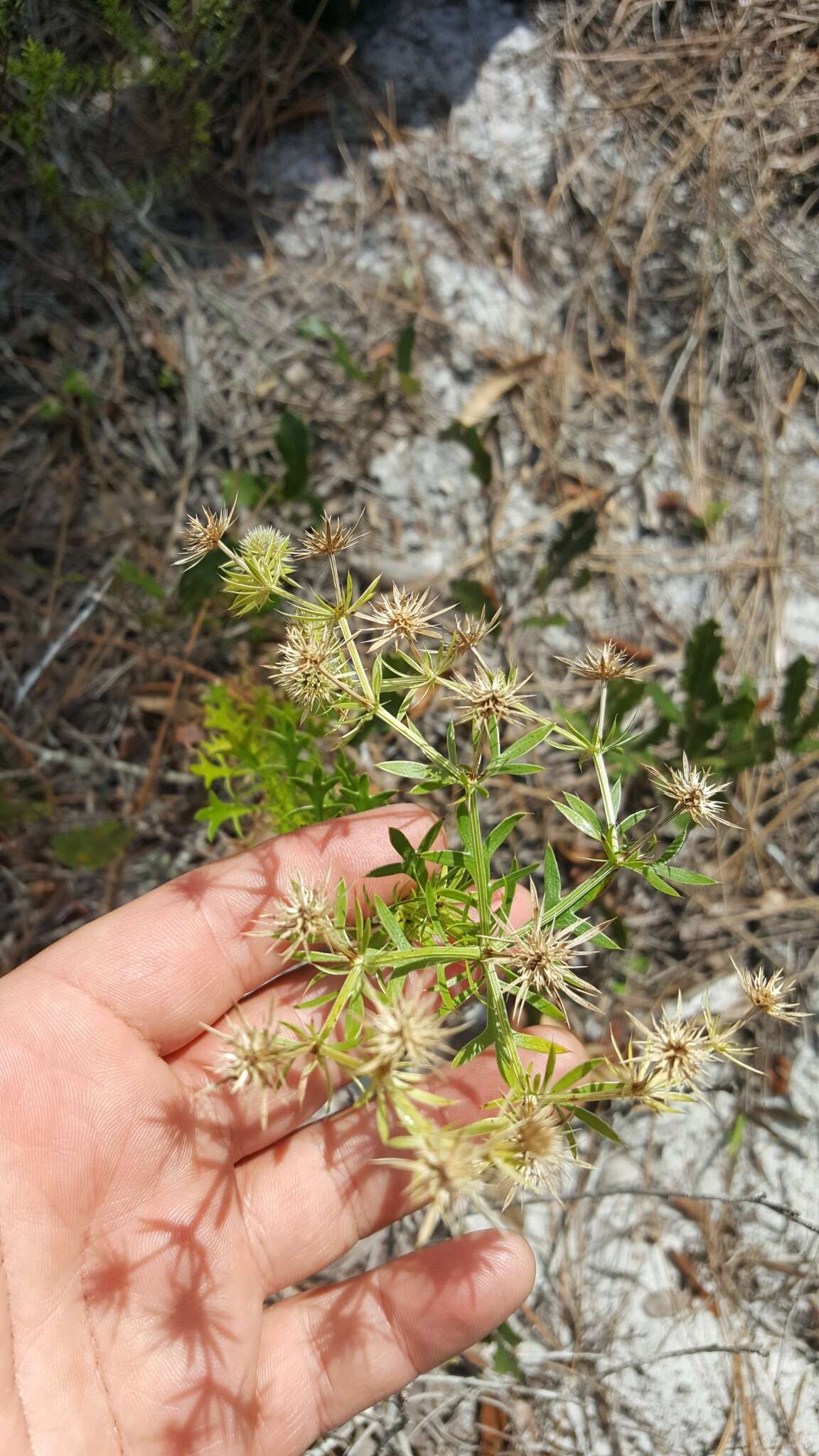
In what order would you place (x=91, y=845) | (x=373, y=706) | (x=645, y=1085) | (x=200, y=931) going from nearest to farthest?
(x=645, y=1085), (x=373, y=706), (x=200, y=931), (x=91, y=845)

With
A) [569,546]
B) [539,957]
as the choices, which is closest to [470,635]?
[539,957]

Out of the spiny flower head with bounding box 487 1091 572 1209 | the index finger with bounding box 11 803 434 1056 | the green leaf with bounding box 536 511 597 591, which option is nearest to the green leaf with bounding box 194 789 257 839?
the index finger with bounding box 11 803 434 1056

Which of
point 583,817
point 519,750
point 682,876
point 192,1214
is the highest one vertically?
point 519,750

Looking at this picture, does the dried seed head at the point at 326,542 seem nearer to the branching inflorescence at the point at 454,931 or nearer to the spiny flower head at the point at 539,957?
the branching inflorescence at the point at 454,931

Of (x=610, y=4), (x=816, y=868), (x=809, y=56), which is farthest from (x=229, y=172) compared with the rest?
(x=816, y=868)

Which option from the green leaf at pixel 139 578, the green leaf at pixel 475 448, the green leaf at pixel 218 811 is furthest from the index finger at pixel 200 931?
the green leaf at pixel 475 448

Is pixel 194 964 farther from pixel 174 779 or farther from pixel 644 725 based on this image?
pixel 644 725

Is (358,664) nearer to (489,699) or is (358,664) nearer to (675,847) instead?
(489,699)
